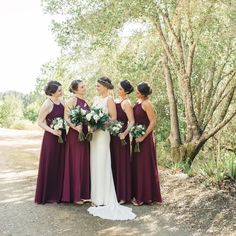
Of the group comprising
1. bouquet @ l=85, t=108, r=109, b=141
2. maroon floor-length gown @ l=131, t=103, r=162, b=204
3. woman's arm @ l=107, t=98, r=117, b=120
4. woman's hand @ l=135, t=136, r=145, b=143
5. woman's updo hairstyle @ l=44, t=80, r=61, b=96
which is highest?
woman's updo hairstyle @ l=44, t=80, r=61, b=96

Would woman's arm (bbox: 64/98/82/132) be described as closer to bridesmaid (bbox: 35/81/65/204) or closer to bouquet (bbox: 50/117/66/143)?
bouquet (bbox: 50/117/66/143)

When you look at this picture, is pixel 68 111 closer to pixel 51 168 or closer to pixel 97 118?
pixel 97 118

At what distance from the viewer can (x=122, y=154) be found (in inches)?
333

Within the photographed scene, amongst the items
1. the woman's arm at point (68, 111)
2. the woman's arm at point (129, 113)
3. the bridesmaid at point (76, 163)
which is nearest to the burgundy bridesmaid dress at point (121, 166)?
the woman's arm at point (129, 113)

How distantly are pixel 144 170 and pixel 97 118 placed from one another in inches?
56.8

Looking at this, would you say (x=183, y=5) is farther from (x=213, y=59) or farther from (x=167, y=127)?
(x=167, y=127)

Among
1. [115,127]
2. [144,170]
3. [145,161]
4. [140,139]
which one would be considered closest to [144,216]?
[144,170]

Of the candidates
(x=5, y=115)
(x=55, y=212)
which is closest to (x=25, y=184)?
(x=55, y=212)

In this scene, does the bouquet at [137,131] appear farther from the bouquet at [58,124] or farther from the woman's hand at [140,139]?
the bouquet at [58,124]

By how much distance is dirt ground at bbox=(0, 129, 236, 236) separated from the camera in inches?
272

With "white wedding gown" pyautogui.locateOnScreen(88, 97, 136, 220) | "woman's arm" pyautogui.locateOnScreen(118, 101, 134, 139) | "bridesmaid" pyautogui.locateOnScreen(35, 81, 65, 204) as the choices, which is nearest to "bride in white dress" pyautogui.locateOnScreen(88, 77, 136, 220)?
"white wedding gown" pyautogui.locateOnScreen(88, 97, 136, 220)

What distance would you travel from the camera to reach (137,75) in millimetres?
15086

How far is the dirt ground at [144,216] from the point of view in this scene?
691 centimetres

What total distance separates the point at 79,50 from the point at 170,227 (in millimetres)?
7666
